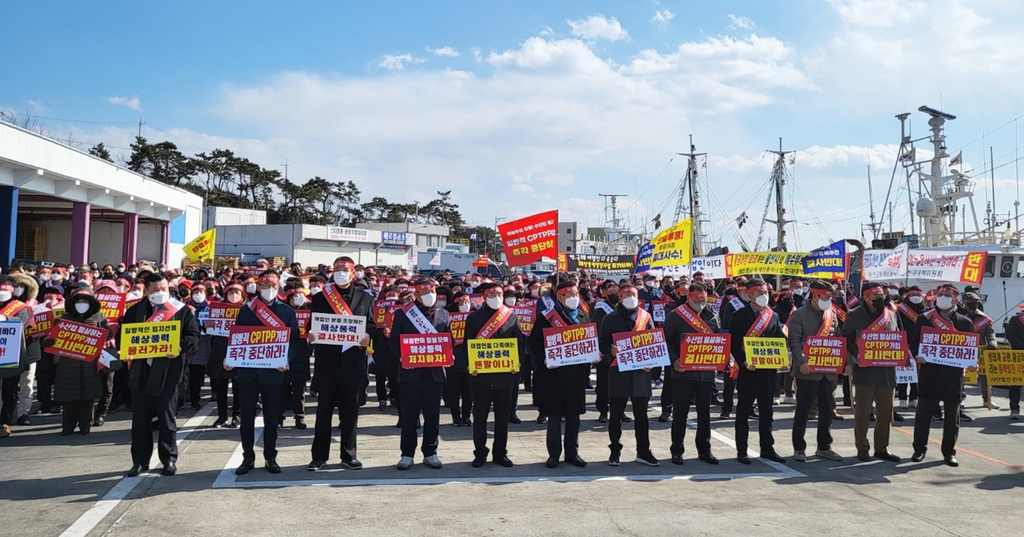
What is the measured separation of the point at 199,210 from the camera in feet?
150

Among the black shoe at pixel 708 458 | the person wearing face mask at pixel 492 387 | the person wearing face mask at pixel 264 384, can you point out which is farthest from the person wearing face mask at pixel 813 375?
the person wearing face mask at pixel 264 384

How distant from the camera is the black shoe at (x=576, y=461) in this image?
329 inches

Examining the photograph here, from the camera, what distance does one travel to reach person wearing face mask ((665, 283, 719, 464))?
852cm

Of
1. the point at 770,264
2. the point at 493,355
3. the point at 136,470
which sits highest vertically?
the point at 770,264

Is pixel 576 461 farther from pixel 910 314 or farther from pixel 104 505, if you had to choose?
pixel 910 314

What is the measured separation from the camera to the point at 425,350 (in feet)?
26.5

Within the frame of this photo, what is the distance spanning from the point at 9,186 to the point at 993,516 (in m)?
28.8

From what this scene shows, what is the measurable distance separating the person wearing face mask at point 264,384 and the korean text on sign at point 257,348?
0.27ft

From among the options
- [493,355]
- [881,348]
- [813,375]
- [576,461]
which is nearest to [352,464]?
[493,355]

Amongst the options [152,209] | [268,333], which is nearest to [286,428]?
[268,333]

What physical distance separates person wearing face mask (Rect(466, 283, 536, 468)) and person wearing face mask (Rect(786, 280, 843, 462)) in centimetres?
353

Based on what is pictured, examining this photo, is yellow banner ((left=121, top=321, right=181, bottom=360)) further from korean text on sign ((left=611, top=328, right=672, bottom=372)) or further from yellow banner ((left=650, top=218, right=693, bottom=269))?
yellow banner ((left=650, top=218, right=693, bottom=269))

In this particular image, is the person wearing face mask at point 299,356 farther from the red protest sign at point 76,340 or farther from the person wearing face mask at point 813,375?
the person wearing face mask at point 813,375

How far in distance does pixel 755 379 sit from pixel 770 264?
14235 mm
